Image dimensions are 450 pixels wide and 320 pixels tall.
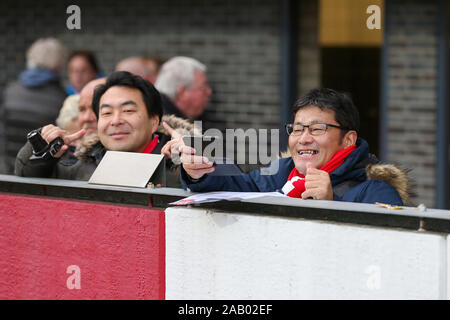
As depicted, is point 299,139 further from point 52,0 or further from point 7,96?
point 52,0

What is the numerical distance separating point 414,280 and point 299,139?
1177 mm

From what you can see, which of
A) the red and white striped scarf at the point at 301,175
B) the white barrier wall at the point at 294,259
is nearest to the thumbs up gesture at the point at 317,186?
the red and white striped scarf at the point at 301,175

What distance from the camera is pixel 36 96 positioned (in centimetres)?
853

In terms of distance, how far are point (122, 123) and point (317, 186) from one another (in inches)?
52.3

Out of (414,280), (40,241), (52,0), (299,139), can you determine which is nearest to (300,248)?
(414,280)

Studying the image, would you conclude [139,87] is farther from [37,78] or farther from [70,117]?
[37,78]

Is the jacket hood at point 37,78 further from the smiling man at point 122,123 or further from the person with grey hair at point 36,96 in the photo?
the smiling man at point 122,123

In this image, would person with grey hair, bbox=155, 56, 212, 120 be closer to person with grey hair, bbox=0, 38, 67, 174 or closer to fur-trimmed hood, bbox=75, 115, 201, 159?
person with grey hair, bbox=0, 38, 67, 174

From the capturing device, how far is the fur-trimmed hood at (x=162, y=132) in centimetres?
460

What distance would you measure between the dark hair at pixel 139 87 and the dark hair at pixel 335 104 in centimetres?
90

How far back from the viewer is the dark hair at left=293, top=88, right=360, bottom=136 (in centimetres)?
370

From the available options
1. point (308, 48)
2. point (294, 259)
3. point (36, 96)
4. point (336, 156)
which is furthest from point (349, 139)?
point (36, 96)

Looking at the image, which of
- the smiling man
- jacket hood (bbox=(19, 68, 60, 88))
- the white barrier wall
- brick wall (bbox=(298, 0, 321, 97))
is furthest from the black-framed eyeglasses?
jacket hood (bbox=(19, 68, 60, 88))

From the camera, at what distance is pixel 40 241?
11.7 feet
